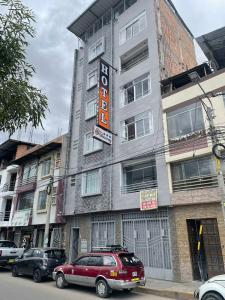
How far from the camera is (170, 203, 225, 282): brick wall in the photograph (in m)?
12.6

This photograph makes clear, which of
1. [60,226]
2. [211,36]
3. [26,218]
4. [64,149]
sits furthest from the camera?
[26,218]

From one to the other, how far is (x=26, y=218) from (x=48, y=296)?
49.6ft

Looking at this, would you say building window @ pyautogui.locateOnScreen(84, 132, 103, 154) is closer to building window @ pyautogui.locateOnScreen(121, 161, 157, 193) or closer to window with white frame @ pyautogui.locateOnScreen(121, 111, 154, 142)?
window with white frame @ pyautogui.locateOnScreen(121, 111, 154, 142)

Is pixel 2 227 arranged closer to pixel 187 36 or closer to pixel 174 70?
pixel 174 70

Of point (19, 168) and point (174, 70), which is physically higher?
point (174, 70)

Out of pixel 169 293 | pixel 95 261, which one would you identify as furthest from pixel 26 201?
pixel 169 293

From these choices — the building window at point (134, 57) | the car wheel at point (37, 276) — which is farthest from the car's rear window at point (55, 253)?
the building window at point (134, 57)

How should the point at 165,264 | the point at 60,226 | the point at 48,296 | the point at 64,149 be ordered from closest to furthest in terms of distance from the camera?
1. the point at 48,296
2. the point at 165,264
3. the point at 60,226
4. the point at 64,149

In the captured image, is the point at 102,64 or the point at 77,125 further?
the point at 77,125

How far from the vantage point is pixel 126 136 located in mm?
18547

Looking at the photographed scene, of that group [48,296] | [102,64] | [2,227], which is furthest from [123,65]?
[2,227]

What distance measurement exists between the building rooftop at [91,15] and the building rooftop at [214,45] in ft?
30.4

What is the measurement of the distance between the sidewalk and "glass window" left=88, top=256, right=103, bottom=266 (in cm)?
241

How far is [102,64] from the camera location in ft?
65.4
